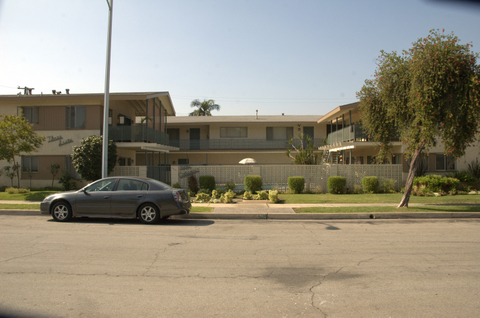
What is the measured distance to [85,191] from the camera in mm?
11000

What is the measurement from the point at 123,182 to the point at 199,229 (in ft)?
9.50

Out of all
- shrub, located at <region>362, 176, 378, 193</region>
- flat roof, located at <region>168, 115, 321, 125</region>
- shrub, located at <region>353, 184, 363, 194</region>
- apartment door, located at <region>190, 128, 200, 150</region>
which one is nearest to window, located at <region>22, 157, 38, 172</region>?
flat roof, located at <region>168, 115, 321, 125</region>

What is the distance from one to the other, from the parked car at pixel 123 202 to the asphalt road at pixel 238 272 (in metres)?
0.82

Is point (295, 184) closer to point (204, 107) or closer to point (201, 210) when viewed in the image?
point (201, 210)

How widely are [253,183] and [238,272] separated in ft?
44.1

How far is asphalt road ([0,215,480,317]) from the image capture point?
4441 millimetres

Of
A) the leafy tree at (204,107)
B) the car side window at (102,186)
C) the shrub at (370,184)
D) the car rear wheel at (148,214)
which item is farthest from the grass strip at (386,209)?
the leafy tree at (204,107)

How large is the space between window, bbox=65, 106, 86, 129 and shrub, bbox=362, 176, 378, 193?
654 inches

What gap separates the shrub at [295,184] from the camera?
64.3ft

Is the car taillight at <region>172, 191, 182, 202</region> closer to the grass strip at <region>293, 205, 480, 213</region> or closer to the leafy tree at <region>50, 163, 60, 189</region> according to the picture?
the grass strip at <region>293, 205, 480, 213</region>

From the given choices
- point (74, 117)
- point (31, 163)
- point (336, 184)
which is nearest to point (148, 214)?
point (336, 184)

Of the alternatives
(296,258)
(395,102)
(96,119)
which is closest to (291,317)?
(296,258)

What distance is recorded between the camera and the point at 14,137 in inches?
693

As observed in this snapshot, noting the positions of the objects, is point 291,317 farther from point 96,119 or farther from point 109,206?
point 96,119
